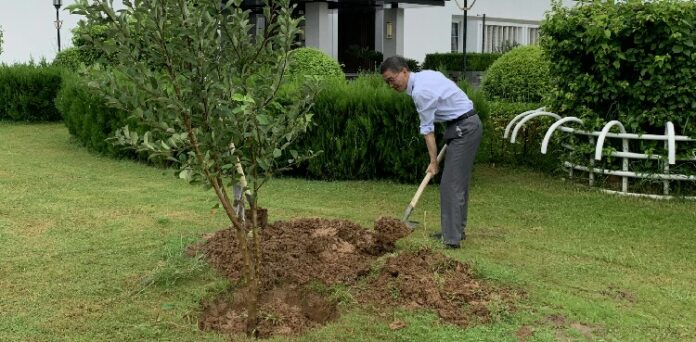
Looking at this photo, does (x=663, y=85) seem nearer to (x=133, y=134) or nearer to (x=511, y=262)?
(x=511, y=262)

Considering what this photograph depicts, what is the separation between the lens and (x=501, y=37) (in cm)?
3166

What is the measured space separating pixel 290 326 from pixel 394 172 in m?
4.56

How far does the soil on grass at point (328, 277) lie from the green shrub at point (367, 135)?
2.72 meters

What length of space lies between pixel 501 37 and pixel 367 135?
2428cm

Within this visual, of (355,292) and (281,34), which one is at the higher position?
(281,34)

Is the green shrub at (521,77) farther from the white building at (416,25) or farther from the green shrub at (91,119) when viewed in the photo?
the white building at (416,25)

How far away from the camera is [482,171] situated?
9516 mm

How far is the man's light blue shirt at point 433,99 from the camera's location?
5902 millimetres

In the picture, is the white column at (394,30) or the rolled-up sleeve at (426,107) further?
the white column at (394,30)

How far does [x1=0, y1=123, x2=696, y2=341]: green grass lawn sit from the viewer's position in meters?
4.35

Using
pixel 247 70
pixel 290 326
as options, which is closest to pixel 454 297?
pixel 290 326

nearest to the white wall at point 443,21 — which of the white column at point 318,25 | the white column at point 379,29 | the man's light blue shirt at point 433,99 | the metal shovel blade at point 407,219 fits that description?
the white column at point 379,29

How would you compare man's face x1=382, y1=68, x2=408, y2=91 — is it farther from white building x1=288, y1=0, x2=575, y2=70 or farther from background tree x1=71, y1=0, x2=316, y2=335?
white building x1=288, y1=0, x2=575, y2=70

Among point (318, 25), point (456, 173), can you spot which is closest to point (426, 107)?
point (456, 173)
